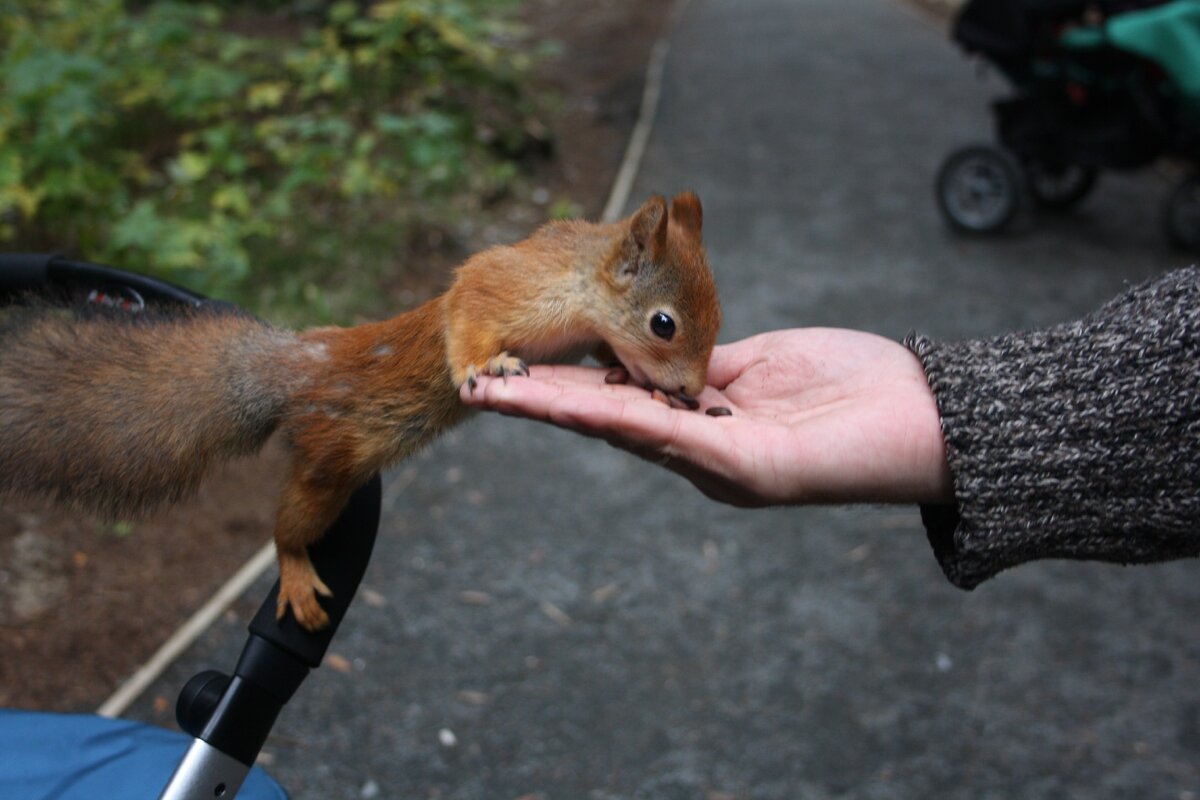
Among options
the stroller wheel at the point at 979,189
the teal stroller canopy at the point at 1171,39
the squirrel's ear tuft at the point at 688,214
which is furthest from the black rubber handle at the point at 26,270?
the stroller wheel at the point at 979,189

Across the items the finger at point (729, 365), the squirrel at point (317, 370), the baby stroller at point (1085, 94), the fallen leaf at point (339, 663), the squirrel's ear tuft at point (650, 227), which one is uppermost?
the squirrel's ear tuft at point (650, 227)

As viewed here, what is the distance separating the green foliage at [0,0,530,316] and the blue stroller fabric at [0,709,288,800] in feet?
7.57

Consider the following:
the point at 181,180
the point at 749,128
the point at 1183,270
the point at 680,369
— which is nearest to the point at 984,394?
the point at 1183,270

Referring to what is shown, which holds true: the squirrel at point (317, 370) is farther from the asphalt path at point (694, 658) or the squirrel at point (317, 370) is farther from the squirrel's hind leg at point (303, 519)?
the asphalt path at point (694, 658)

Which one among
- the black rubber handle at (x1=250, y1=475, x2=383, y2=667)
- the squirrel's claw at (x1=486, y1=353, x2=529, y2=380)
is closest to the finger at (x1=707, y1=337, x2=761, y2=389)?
the squirrel's claw at (x1=486, y1=353, x2=529, y2=380)

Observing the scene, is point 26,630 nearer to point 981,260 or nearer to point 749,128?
point 981,260

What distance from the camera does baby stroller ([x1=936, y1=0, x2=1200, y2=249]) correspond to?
423 centimetres

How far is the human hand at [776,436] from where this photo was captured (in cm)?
139

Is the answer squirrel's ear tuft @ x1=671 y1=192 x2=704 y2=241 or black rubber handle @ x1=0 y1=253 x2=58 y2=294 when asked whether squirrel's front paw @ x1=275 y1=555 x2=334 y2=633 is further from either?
squirrel's ear tuft @ x1=671 y1=192 x2=704 y2=241

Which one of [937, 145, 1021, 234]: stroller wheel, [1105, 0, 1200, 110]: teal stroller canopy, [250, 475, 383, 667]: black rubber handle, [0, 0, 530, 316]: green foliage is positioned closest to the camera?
[250, 475, 383, 667]: black rubber handle

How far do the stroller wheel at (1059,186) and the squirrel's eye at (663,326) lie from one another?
449cm

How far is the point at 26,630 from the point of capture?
2525mm

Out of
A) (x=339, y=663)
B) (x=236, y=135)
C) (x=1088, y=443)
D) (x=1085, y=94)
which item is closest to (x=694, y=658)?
(x=339, y=663)

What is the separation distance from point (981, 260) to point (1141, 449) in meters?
4.11
